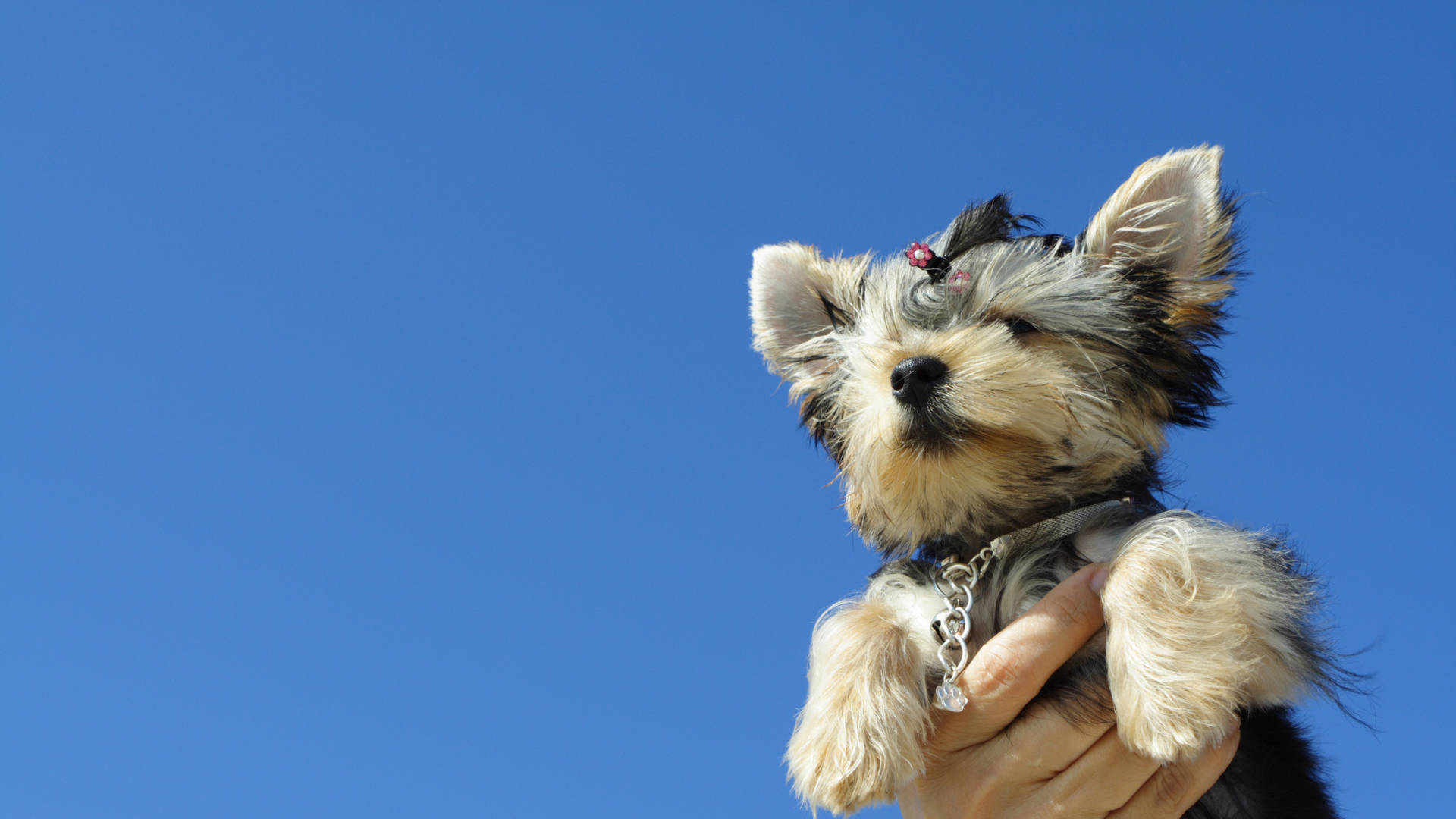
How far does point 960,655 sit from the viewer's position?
3.88 metres

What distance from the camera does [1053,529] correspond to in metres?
4.07

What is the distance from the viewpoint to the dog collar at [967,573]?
12.7 feet

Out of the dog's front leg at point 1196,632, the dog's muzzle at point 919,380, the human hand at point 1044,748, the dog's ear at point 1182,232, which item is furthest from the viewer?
the dog's ear at point 1182,232

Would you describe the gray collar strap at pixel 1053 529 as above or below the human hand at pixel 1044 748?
above

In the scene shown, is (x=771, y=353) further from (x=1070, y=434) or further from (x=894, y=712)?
(x=894, y=712)

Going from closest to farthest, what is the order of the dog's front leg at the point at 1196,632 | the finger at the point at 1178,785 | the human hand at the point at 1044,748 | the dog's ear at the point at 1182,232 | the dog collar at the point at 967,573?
the dog's front leg at the point at 1196,632, the finger at the point at 1178,785, the human hand at the point at 1044,748, the dog collar at the point at 967,573, the dog's ear at the point at 1182,232

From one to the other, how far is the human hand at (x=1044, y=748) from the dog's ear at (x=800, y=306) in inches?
66.3

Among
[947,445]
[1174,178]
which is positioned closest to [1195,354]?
[1174,178]


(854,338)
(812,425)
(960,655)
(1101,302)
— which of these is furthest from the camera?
(812,425)

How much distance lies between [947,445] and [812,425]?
3.19 ft

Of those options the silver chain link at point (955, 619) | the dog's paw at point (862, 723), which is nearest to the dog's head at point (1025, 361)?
the silver chain link at point (955, 619)

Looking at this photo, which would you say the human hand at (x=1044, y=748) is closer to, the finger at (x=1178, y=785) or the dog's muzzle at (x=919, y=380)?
the finger at (x=1178, y=785)

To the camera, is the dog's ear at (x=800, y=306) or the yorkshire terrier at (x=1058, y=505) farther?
the dog's ear at (x=800, y=306)

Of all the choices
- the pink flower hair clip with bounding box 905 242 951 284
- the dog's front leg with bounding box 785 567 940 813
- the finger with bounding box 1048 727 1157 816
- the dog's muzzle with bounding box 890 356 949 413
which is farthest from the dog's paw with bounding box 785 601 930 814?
the pink flower hair clip with bounding box 905 242 951 284
